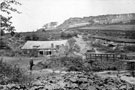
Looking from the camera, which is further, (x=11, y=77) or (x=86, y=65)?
(x=86, y=65)

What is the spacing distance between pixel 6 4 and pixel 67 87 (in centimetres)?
884

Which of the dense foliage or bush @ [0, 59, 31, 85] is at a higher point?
bush @ [0, 59, 31, 85]

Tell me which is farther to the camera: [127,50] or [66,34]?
[66,34]

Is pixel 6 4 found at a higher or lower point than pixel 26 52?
higher

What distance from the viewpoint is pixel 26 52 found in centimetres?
5091

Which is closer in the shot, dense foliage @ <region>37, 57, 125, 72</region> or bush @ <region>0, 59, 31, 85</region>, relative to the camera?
bush @ <region>0, 59, 31, 85</region>

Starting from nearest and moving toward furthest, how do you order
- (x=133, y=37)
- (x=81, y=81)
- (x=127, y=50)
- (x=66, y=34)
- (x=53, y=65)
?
(x=81, y=81)
(x=53, y=65)
(x=127, y=50)
(x=133, y=37)
(x=66, y=34)

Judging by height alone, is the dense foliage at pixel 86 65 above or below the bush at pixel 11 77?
below

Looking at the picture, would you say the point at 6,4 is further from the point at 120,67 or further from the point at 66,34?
the point at 66,34

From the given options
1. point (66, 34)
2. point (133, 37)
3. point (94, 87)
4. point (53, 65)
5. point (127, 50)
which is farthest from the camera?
point (66, 34)

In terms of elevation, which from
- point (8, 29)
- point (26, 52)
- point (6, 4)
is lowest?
point (26, 52)

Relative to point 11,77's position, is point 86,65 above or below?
below

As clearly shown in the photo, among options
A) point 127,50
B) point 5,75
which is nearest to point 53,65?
point 5,75

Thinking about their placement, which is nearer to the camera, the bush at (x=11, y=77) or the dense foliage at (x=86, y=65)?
the bush at (x=11, y=77)
